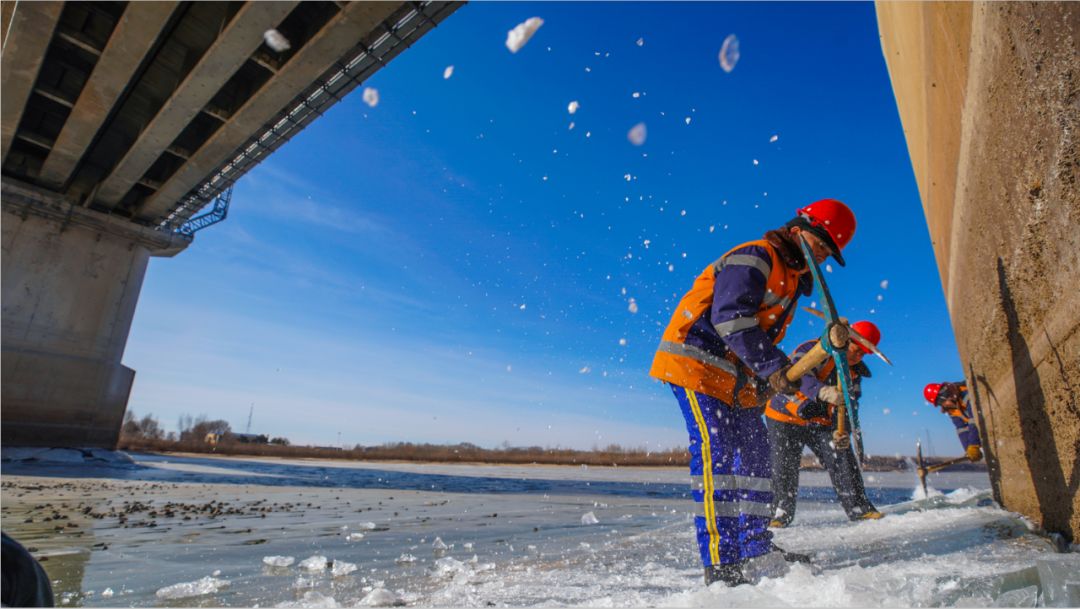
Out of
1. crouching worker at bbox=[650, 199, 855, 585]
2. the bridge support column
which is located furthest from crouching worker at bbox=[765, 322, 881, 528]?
the bridge support column

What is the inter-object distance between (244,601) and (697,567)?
2.12 meters

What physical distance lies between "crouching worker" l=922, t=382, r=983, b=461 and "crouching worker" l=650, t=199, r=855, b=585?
5382 mm

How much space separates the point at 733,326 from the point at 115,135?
62.9ft

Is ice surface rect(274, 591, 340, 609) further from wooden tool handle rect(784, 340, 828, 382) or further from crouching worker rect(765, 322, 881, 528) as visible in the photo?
crouching worker rect(765, 322, 881, 528)

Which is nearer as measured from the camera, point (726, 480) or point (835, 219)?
point (726, 480)

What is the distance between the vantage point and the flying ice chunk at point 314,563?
261 centimetres

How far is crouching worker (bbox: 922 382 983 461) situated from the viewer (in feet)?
20.6

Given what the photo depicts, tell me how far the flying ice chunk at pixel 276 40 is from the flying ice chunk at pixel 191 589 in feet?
35.5

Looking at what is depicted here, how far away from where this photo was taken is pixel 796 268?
8.76 feet

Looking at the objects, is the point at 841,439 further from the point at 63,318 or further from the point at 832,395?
the point at 63,318

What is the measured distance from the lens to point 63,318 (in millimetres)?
15805

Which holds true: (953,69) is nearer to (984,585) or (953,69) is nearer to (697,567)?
(984,585)

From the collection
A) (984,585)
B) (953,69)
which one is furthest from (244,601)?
(953,69)

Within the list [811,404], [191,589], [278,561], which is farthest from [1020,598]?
[811,404]
